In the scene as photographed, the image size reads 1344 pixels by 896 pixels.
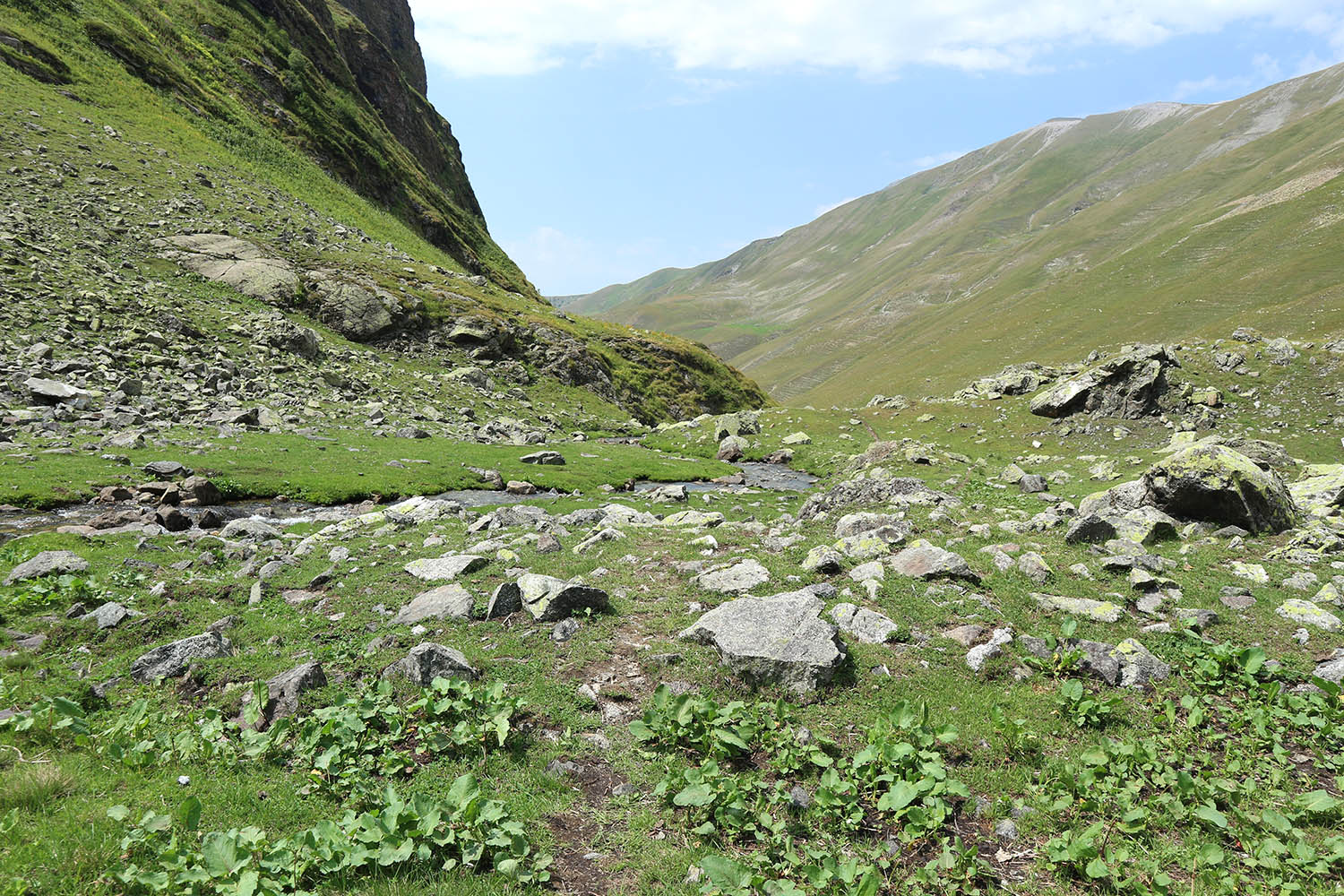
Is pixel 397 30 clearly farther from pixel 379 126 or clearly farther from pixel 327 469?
pixel 327 469

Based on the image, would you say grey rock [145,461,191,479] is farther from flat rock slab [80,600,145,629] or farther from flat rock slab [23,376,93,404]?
flat rock slab [80,600,145,629]

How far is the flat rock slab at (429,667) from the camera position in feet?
34.1

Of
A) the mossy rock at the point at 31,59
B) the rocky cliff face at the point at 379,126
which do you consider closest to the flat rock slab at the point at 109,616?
the mossy rock at the point at 31,59

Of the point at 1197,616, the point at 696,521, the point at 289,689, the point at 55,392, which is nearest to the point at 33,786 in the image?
the point at 289,689

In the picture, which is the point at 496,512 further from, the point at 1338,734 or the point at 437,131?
the point at 437,131

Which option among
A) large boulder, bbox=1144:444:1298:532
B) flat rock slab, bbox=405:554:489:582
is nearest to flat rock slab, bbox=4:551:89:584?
flat rock slab, bbox=405:554:489:582

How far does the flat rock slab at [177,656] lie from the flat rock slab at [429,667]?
4054 millimetres

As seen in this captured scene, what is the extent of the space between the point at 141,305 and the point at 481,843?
2144 inches

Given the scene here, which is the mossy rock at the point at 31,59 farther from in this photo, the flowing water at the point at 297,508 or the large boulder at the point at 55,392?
the flowing water at the point at 297,508

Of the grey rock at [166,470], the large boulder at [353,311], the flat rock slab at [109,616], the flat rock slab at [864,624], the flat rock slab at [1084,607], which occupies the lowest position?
the flat rock slab at [1084,607]

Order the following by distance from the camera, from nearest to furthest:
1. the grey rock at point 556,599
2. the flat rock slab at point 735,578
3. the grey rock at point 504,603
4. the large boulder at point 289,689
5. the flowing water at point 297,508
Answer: the large boulder at point 289,689 → the grey rock at point 556,599 → the grey rock at point 504,603 → the flat rock slab at point 735,578 → the flowing water at point 297,508

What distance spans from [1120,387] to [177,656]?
5611cm

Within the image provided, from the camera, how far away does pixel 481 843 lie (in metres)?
6.75

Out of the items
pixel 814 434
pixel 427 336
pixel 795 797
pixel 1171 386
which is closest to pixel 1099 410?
pixel 1171 386
